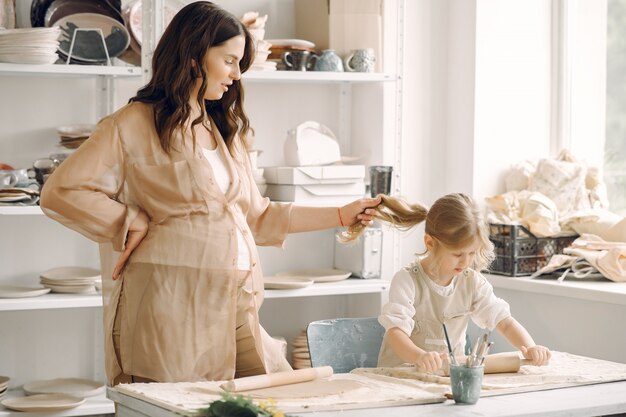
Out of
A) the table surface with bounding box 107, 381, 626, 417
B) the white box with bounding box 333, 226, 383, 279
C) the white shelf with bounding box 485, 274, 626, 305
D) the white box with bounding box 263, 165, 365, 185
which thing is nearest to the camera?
the table surface with bounding box 107, 381, 626, 417

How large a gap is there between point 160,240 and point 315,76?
1543 millimetres

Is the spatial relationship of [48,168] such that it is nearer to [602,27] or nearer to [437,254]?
[437,254]

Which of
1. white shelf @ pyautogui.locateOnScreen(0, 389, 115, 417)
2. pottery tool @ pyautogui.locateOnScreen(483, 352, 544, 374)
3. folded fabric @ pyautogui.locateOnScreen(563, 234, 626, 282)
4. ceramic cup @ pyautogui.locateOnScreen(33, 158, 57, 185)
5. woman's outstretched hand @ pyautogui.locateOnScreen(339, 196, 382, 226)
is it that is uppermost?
ceramic cup @ pyautogui.locateOnScreen(33, 158, 57, 185)

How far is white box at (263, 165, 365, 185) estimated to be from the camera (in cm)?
Result: 375

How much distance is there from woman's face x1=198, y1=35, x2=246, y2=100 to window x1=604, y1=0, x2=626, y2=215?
7.28 feet

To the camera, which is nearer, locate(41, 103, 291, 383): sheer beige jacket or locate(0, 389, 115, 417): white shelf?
locate(41, 103, 291, 383): sheer beige jacket

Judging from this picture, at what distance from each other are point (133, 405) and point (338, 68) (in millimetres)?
2104

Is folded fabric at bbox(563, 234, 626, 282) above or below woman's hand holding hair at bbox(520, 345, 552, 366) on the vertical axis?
above

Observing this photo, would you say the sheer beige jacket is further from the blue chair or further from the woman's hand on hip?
the blue chair

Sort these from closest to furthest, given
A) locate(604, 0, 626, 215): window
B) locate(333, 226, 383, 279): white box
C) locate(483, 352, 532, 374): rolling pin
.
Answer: locate(483, 352, 532, 374): rolling pin, locate(333, 226, 383, 279): white box, locate(604, 0, 626, 215): window

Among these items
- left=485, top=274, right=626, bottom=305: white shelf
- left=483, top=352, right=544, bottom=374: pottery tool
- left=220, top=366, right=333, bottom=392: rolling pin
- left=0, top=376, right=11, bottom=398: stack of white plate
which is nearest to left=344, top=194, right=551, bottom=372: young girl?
left=483, top=352, right=544, bottom=374: pottery tool

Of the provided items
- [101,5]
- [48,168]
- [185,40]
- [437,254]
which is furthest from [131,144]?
[101,5]

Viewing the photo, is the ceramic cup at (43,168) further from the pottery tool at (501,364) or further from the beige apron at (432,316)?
the pottery tool at (501,364)

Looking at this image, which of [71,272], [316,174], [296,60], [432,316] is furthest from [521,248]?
[71,272]
